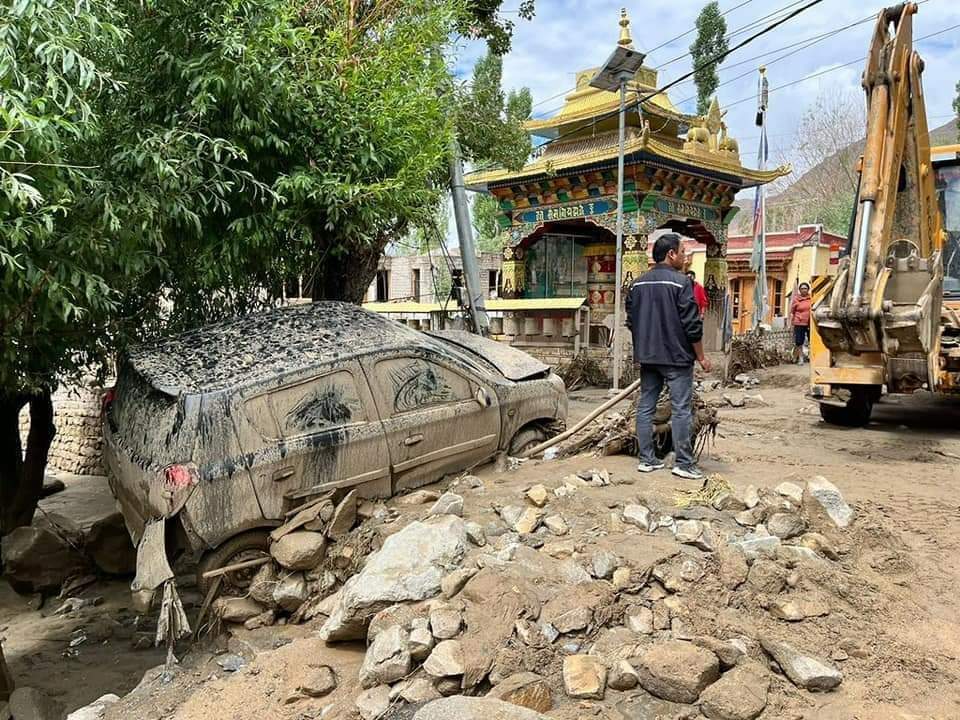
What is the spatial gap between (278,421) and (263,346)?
732mm

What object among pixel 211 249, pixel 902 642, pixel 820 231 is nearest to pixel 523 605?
pixel 902 642

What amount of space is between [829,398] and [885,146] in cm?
283

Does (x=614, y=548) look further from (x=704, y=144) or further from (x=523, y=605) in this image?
(x=704, y=144)

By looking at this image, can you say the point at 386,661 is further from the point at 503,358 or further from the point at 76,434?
the point at 76,434

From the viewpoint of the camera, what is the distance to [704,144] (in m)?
16.0

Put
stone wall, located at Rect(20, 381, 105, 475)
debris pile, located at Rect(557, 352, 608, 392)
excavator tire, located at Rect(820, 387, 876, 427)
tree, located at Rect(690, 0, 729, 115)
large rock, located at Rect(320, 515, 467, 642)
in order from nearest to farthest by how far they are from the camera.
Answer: large rock, located at Rect(320, 515, 467, 642)
excavator tire, located at Rect(820, 387, 876, 427)
stone wall, located at Rect(20, 381, 105, 475)
debris pile, located at Rect(557, 352, 608, 392)
tree, located at Rect(690, 0, 729, 115)

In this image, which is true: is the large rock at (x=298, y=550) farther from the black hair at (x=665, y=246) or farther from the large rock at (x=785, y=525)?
the black hair at (x=665, y=246)

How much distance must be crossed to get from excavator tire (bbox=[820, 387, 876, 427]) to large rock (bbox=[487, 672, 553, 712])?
633 centimetres

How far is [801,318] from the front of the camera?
1427cm

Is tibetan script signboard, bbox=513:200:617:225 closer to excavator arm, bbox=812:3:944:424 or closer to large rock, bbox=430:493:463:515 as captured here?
excavator arm, bbox=812:3:944:424

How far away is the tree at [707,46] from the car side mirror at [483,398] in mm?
27462

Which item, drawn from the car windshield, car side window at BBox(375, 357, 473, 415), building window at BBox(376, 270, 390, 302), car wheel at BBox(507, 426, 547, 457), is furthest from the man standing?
building window at BBox(376, 270, 390, 302)

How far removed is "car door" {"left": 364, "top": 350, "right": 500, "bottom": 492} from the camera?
530cm

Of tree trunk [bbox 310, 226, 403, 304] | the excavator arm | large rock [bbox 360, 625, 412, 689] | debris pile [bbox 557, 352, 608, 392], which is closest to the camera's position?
large rock [bbox 360, 625, 412, 689]
